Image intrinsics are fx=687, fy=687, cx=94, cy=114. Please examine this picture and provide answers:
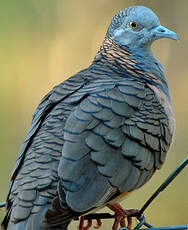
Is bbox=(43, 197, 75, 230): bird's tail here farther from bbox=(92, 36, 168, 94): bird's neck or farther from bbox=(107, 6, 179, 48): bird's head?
bbox=(107, 6, 179, 48): bird's head

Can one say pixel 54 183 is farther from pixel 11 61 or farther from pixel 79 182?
pixel 11 61

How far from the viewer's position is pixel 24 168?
3820mm

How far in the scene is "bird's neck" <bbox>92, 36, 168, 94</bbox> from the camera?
15.0ft

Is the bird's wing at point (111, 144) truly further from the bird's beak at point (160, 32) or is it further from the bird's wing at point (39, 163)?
the bird's beak at point (160, 32)

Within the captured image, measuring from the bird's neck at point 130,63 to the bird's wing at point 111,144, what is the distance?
0.33 metres

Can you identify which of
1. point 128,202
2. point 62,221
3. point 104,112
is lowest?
point 128,202

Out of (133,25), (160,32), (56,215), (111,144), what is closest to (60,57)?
(133,25)

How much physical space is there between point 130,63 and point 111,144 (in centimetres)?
101

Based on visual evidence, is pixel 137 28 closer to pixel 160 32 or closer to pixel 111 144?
pixel 160 32

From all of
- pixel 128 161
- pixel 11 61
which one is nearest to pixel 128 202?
pixel 11 61

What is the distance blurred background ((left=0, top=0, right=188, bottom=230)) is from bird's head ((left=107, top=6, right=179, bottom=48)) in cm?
181

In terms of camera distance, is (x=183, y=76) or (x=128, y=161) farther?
(x=183, y=76)

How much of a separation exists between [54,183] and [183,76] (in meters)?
3.37

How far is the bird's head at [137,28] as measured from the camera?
483cm
